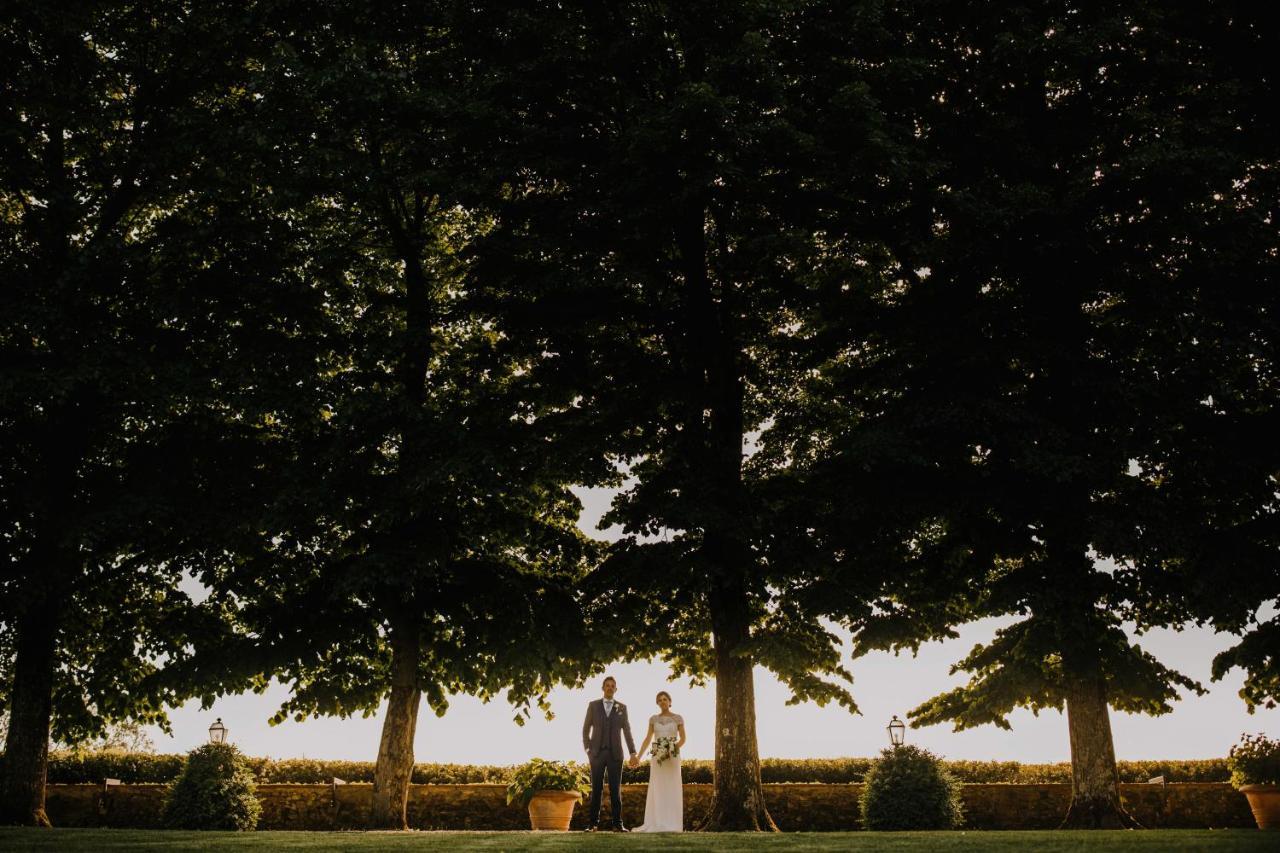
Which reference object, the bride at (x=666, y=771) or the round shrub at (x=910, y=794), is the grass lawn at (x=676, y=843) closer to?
the bride at (x=666, y=771)

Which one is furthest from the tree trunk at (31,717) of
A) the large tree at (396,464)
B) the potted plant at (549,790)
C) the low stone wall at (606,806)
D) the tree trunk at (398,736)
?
the potted plant at (549,790)

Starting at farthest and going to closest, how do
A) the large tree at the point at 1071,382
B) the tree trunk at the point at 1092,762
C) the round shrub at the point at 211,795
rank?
the round shrub at the point at 211,795 < the tree trunk at the point at 1092,762 < the large tree at the point at 1071,382

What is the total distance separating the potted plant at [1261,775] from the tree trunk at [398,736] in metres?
14.2

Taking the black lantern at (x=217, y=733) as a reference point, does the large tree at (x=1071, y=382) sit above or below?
above

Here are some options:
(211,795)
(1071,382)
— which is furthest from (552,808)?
(1071,382)

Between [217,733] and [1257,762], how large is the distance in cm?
1907

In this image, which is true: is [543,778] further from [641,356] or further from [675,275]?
[675,275]

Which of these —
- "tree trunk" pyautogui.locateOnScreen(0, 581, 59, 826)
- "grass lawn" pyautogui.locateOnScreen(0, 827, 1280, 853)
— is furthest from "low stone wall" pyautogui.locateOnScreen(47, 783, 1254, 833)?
"grass lawn" pyautogui.locateOnScreen(0, 827, 1280, 853)

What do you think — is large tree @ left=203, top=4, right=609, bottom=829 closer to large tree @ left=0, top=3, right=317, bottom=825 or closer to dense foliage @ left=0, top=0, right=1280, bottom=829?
dense foliage @ left=0, top=0, right=1280, bottom=829

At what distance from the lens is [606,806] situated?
22.5 metres

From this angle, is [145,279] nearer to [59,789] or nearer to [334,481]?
[334,481]

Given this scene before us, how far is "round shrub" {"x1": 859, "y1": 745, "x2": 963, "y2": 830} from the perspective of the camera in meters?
18.8

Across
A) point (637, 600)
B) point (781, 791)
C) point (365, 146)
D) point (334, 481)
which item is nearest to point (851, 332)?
point (637, 600)

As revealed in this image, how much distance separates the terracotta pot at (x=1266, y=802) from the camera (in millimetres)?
17734
